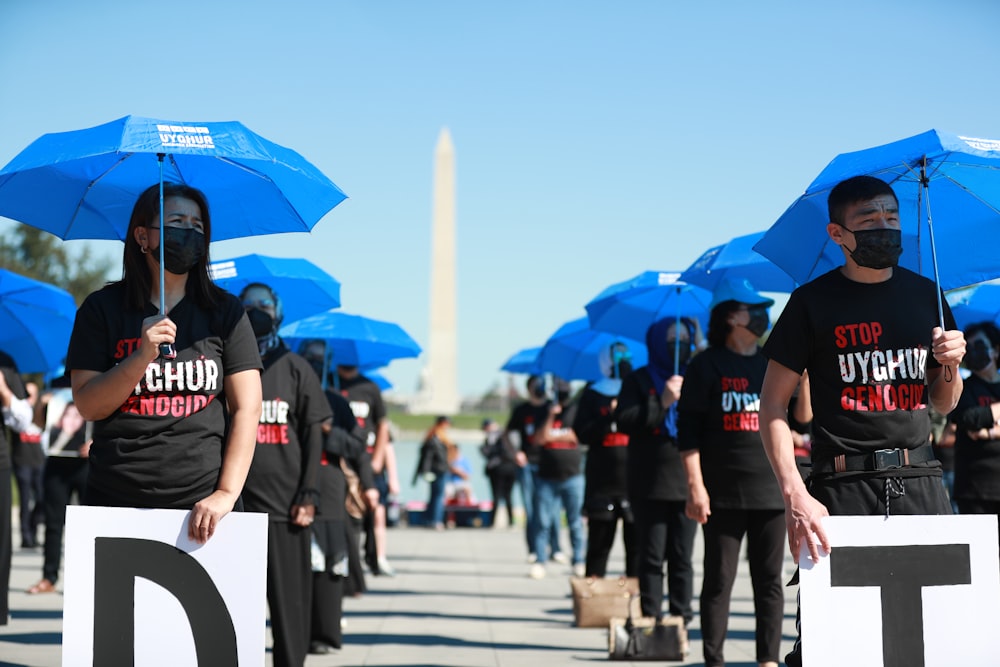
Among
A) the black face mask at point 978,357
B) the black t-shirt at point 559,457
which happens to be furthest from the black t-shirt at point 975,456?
the black t-shirt at point 559,457

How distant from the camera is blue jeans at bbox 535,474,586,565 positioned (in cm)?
1397

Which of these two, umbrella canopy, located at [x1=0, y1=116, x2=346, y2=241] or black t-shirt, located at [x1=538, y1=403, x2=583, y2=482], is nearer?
umbrella canopy, located at [x1=0, y1=116, x2=346, y2=241]

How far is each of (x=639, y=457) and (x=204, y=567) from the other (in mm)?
4537

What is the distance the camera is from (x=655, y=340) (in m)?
8.57

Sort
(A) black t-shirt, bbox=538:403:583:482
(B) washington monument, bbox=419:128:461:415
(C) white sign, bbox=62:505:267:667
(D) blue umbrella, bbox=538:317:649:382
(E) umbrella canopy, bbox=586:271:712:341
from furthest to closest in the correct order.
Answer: (B) washington monument, bbox=419:128:461:415 → (D) blue umbrella, bbox=538:317:649:382 → (A) black t-shirt, bbox=538:403:583:482 → (E) umbrella canopy, bbox=586:271:712:341 → (C) white sign, bbox=62:505:267:667

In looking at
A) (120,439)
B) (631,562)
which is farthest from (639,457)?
(120,439)

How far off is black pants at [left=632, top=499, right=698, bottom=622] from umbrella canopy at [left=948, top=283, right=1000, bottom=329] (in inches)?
104

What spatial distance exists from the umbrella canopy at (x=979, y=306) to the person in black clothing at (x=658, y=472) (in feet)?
7.61

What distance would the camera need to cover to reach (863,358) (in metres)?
4.68

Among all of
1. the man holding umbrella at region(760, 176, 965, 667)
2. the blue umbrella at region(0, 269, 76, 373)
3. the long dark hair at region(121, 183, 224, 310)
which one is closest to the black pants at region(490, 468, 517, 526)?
A: the blue umbrella at region(0, 269, 76, 373)

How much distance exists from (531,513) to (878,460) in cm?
1084

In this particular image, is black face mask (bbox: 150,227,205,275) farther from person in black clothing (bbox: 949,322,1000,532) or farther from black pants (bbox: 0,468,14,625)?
person in black clothing (bbox: 949,322,1000,532)

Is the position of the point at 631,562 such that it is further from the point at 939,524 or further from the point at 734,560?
the point at 939,524

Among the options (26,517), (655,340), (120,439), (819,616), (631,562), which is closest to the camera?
(819,616)
